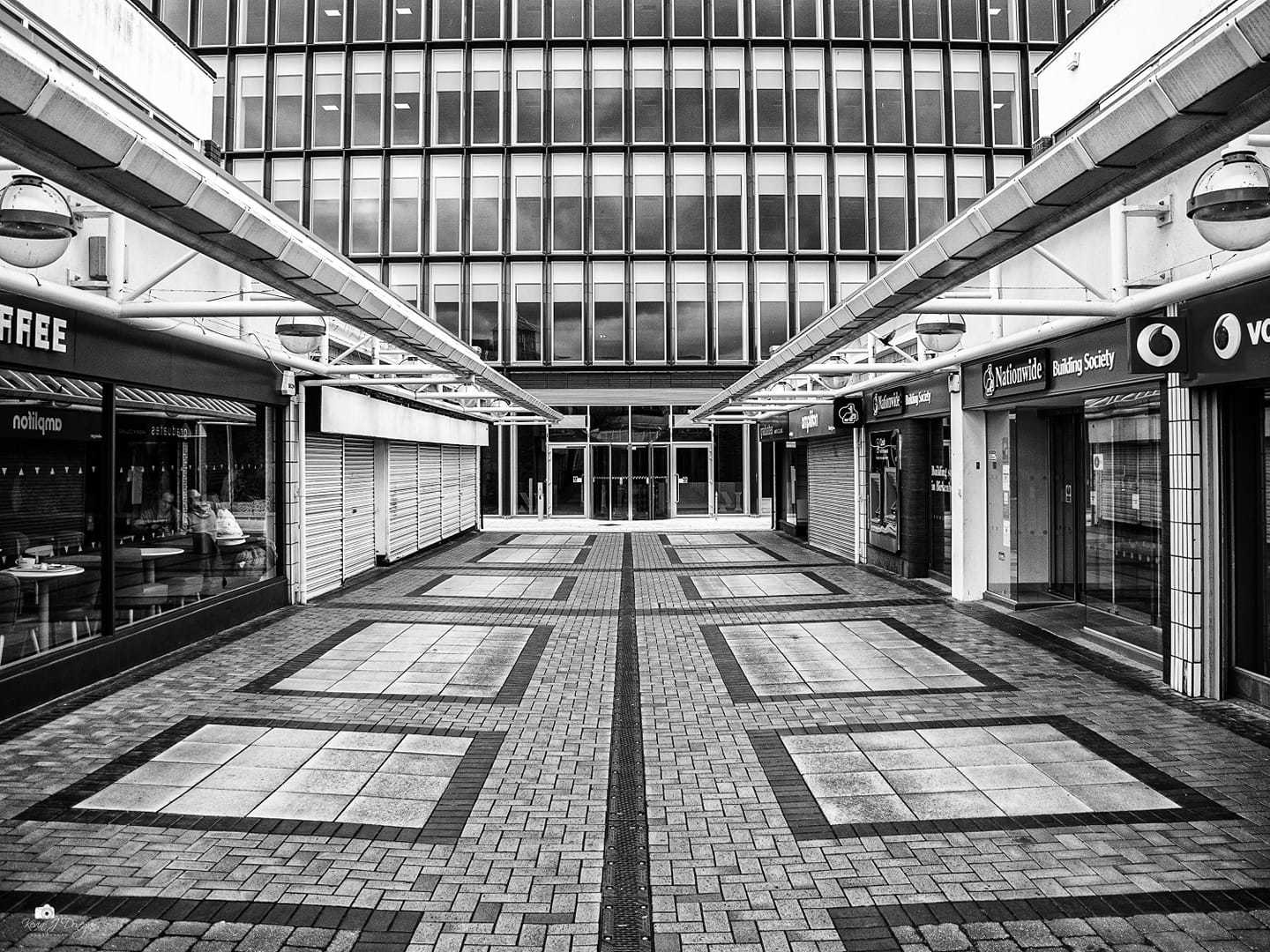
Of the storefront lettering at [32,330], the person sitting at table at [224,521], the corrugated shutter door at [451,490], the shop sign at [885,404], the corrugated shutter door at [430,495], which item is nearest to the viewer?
the storefront lettering at [32,330]

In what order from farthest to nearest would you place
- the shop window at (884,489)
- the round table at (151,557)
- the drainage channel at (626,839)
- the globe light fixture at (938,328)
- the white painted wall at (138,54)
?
the shop window at (884,489), the white painted wall at (138,54), the globe light fixture at (938,328), the round table at (151,557), the drainage channel at (626,839)

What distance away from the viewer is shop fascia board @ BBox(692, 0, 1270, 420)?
2.70m

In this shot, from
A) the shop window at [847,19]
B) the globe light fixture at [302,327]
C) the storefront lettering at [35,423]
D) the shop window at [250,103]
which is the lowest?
the storefront lettering at [35,423]

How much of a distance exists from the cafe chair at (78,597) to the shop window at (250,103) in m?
26.5

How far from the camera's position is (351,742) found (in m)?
6.38

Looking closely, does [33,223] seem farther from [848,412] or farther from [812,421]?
[812,421]

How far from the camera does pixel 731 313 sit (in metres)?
30.3

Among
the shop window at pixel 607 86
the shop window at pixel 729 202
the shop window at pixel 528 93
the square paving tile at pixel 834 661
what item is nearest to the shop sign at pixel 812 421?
the square paving tile at pixel 834 661

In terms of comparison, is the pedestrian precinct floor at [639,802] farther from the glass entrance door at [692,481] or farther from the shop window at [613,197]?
the shop window at [613,197]

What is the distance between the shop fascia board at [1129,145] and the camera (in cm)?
270

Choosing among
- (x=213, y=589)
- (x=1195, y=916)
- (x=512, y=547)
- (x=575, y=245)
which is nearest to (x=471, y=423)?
(x=512, y=547)

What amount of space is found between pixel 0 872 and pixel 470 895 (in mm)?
2386

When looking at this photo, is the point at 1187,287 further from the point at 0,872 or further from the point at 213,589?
the point at 213,589

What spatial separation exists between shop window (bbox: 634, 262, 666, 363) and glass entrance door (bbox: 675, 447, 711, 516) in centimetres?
406
